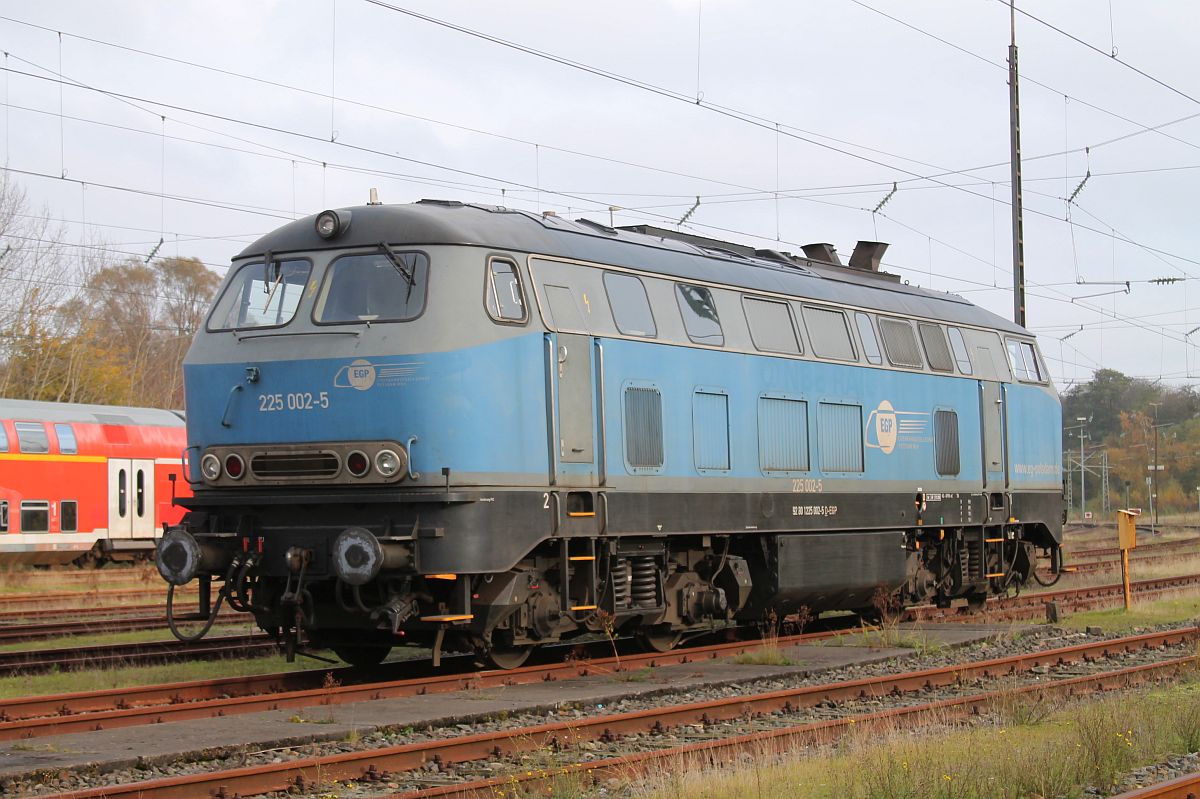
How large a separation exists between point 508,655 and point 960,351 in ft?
31.2

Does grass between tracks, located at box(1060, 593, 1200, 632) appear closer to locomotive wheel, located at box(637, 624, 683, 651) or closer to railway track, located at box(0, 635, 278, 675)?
locomotive wheel, located at box(637, 624, 683, 651)

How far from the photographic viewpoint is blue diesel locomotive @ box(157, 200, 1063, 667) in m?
12.2

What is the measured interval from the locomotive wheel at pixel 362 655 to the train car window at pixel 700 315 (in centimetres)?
460

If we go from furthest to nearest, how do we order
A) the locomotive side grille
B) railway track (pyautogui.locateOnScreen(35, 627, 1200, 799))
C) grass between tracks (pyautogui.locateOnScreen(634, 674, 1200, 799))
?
the locomotive side grille < railway track (pyautogui.locateOnScreen(35, 627, 1200, 799)) < grass between tracks (pyautogui.locateOnScreen(634, 674, 1200, 799))

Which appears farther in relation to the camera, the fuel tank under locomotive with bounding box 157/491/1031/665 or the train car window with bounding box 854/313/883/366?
the train car window with bounding box 854/313/883/366

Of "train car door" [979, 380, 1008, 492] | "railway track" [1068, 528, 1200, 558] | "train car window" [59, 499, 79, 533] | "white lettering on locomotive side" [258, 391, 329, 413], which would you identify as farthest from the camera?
"railway track" [1068, 528, 1200, 558]

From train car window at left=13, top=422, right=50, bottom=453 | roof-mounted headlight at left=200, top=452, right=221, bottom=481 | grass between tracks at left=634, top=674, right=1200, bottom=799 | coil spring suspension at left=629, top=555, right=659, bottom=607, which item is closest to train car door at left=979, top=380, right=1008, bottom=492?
coil spring suspension at left=629, top=555, right=659, bottom=607

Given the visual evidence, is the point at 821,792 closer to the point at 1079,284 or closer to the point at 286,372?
the point at 286,372

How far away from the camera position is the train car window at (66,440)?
31438mm

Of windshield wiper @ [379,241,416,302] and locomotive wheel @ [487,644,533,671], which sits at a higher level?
windshield wiper @ [379,241,416,302]

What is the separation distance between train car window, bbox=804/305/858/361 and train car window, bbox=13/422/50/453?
19999mm

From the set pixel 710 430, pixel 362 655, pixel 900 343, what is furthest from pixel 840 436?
pixel 362 655

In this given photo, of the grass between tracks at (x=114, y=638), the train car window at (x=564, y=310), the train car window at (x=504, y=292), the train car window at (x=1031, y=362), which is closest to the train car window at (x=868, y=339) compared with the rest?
the train car window at (x=1031, y=362)

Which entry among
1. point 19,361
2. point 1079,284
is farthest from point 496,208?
point 19,361
